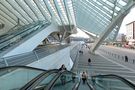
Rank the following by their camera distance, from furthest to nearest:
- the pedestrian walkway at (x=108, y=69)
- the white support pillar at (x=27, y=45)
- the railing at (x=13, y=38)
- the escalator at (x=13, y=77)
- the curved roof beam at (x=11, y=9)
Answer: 1. the curved roof beam at (x=11, y=9)
2. the pedestrian walkway at (x=108, y=69)
3. the railing at (x=13, y=38)
4. the white support pillar at (x=27, y=45)
5. the escalator at (x=13, y=77)

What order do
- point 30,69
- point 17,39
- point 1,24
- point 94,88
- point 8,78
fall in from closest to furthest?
1. point 8,78
2. point 30,69
3. point 94,88
4. point 17,39
5. point 1,24

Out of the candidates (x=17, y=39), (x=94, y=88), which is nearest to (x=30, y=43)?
(x=17, y=39)

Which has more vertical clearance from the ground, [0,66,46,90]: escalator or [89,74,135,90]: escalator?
[0,66,46,90]: escalator

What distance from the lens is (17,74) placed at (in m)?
7.64

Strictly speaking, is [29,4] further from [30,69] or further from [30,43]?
[30,69]

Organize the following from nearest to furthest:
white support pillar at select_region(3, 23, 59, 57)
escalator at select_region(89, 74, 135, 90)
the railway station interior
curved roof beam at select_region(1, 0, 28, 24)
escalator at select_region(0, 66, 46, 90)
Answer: escalator at select_region(0, 66, 46, 90) < the railway station interior < escalator at select_region(89, 74, 135, 90) < white support pillar at select_region(3, 23, 59, 57) < curved roof beam at select_region(1, 0, 28, 24)

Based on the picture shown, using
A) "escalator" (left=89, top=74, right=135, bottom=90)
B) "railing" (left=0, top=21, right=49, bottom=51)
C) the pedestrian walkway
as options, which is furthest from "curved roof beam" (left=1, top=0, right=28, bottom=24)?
"escalator" (left=89, top=74, right=135, bottom=90)

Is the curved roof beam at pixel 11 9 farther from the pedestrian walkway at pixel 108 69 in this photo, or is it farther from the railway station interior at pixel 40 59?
the pedestrian walkway at pixel 108 69

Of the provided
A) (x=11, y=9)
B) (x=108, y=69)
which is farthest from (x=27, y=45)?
(x=108, y=69)

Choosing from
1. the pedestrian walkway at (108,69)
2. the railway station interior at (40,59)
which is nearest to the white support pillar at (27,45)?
the railway station interior at (40,59)

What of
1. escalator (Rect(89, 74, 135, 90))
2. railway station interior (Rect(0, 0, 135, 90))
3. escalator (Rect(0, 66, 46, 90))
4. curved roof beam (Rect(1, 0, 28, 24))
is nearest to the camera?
escalator (Rect(0, 66, 46, 90))

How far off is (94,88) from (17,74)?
5531 mm

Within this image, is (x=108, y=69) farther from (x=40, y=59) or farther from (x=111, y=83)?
(x=111, y=83)

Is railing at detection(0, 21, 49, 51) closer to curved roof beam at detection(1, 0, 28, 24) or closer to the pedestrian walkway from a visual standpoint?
curved roof beam at detection(1, 0, 28, 24)
